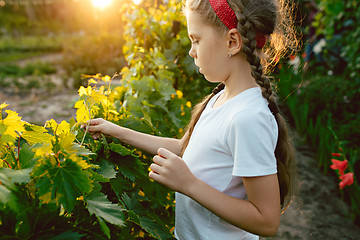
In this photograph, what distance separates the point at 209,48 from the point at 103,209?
612 millimetres

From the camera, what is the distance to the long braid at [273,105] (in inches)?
39.4

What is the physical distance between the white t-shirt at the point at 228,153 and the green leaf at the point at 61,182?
0.45 meters

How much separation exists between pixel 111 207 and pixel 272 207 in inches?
18.8

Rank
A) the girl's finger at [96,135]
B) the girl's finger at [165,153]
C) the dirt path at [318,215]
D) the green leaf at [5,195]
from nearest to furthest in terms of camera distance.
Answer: the green leaf at [5,195] → the girl's finger at [165,153] → the girl's finger at [96,135] → the dirt path at [318,215]

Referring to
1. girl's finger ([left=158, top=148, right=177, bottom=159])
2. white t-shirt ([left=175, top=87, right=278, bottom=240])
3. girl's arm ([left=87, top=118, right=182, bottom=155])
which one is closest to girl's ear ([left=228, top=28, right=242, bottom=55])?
white t-shirt ([left=175, top=87, right=278, bottom=240])

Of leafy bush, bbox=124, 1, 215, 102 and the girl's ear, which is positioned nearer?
the girl's ear

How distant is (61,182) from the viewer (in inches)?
29.9

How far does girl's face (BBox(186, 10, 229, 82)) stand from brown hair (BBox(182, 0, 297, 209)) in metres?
0.02

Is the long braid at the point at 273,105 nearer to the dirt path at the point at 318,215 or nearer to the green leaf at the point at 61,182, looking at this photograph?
the green leaf at the point at 61,182

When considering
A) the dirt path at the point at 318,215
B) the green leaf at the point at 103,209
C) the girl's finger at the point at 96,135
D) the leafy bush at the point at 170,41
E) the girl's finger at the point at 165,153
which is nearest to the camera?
the green leaf at the point at 103,209

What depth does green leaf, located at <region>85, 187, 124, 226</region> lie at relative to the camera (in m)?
0.78

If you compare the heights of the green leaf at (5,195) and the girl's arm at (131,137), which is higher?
the green leaf at (5,195)

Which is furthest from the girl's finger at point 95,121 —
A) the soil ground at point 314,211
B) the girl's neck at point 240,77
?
the soil ground at point 314,211

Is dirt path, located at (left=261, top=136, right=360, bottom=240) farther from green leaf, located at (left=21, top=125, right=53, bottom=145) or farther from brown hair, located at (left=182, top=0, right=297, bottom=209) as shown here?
green leaf, located at (left=21, top=125, right=53, bottom=145)
